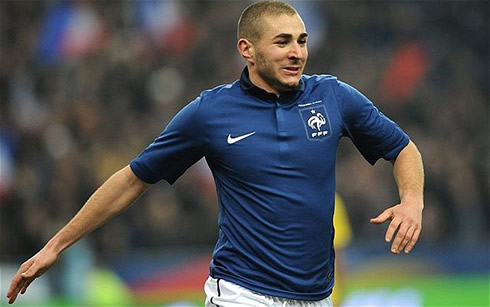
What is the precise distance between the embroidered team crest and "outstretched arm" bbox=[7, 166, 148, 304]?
2.81ft

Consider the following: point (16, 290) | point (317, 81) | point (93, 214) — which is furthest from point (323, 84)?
point (16, 290)

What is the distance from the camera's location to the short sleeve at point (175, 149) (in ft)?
18.1

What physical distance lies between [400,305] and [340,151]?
379 cm

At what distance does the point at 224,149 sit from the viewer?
5492 mm

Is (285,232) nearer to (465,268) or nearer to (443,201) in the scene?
(465,268)

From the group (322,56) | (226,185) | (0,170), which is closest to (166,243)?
(0,170)

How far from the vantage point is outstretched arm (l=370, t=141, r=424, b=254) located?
5.20m

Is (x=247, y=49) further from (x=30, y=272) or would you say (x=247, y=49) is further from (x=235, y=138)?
(x=30, y=272)

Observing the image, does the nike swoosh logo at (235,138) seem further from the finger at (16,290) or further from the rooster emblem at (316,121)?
the finger at (16,290)

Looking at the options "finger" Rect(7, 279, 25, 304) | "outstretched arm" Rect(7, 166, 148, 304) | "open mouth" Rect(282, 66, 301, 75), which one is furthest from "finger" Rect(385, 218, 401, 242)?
"finger" Rect(7, 279, 25, 304)

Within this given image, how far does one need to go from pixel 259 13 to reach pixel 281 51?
0.75ft

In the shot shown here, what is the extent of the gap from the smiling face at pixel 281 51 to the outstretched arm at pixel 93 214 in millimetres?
823

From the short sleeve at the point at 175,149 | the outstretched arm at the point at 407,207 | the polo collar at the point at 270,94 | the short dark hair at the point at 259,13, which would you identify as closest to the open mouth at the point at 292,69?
the polo collar at the point at 270,94

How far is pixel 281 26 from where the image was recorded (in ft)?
17.9
